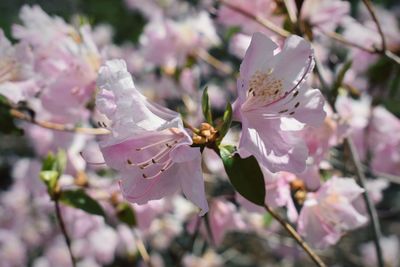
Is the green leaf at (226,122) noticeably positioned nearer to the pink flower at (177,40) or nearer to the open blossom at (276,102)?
the open blossom at (276,102)

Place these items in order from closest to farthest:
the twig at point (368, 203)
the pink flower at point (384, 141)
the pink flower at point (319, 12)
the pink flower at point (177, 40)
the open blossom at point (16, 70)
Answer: the open blossom at point (16, 70) → the twig at point (368, 203) → the pink flower at point (319, 12) → the pink flower at point (384, 141) → the pink flower at point (177, 40)

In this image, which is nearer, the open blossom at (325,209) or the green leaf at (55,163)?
the open blossom at (325,209)

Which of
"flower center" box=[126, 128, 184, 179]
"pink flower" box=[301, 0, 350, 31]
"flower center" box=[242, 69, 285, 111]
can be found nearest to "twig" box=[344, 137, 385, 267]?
"pink flower" box=[301, 0, 350, 31]

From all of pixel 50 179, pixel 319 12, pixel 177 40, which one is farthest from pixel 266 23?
pixel 177 40

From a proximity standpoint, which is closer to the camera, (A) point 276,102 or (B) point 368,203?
(A) point 276,102

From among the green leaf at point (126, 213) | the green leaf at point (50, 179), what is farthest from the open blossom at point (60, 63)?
the green leaf at point (126, 213)

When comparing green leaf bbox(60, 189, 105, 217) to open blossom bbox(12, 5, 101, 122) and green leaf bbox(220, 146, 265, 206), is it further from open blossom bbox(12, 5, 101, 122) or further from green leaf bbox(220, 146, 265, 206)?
green leaf bbox(220, 146, 265, 206)

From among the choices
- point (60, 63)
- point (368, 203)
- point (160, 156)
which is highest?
point (160, 156)

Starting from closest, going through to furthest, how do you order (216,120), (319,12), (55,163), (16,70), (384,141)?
(216,120), (16,70), (55,163), (319,12), (384,141)

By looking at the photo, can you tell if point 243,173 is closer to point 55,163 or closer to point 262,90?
point 262,90
